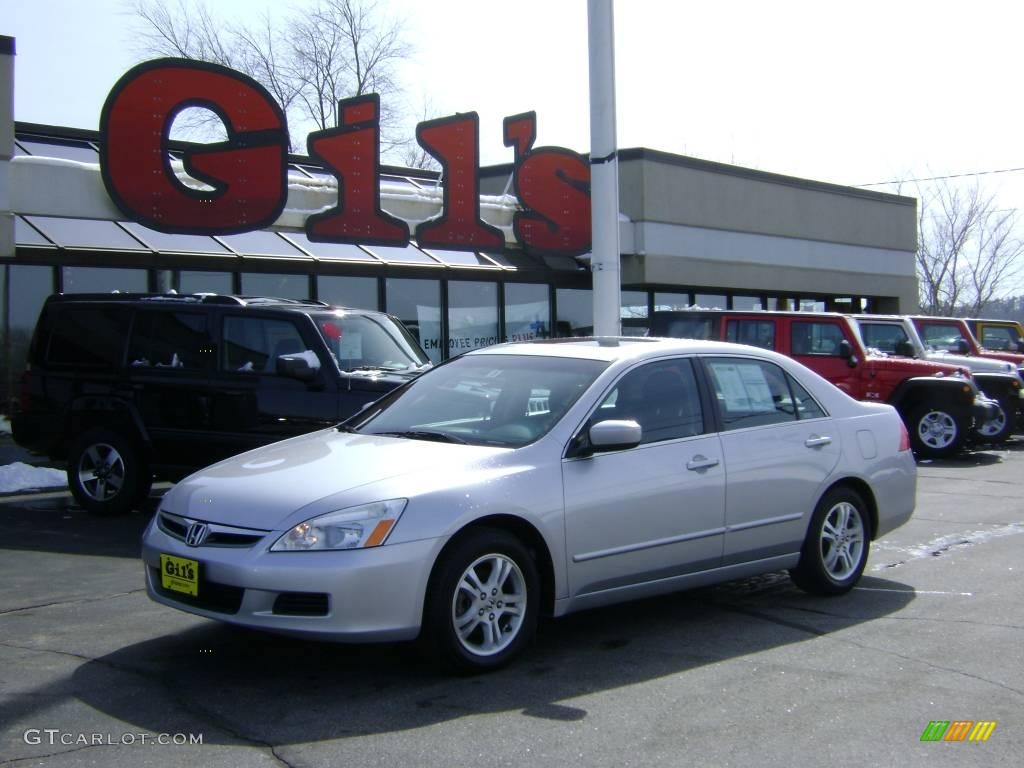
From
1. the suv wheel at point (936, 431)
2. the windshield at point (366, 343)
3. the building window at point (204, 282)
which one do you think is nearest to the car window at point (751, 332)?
the suv wheel at point (936, 431)

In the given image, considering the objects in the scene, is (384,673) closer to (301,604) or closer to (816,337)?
(301,604)

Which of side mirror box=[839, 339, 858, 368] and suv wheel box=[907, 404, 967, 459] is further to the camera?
suv wheel box=[907, 404, 967, 459]

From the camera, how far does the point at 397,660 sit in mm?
5461

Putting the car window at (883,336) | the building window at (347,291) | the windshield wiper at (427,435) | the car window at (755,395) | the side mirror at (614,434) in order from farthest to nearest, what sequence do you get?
the building window at (347,291), the car window at (883,336), the car window at (755,395), the windshield wiper at (427,435), the side mirror at (614,434)

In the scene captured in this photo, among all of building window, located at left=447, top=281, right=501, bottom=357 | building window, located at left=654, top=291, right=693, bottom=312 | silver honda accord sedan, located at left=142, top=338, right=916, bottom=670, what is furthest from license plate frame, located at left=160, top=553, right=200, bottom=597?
building window, located at left=654, top=291, right=693, bottom=312

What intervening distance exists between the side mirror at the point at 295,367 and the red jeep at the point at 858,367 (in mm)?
6901

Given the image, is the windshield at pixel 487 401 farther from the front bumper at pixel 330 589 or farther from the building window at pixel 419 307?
the building window at pixel 419 307

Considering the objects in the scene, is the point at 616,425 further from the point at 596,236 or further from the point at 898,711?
the point at 596,236

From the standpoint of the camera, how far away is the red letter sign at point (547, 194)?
19.8 m

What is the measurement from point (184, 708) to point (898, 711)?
3058 millimetres

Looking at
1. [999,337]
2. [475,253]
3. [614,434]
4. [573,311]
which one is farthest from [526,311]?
[614,434]

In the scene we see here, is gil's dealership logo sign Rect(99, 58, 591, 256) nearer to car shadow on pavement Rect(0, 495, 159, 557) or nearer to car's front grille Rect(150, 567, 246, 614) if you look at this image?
car shadow on pavement Rect(0, 495, 159, 557)

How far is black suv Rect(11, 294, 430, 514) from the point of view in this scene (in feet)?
31.7

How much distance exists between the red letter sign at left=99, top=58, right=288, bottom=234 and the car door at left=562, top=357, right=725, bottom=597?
10.7 m
